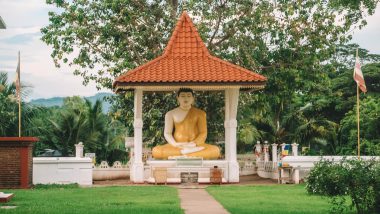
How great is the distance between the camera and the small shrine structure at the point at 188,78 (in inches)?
915

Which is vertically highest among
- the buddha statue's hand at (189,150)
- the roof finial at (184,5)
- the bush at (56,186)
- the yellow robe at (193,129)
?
the roof finial at (184,5)

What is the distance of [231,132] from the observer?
24.5m

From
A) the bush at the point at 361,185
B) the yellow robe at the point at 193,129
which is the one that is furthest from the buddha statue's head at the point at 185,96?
the bush at the point at 361,185

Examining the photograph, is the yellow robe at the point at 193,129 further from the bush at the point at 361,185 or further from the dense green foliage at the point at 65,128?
the dense green foliage at the point at 65,128

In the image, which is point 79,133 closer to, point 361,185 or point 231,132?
point 231,132

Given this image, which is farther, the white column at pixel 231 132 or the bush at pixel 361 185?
the white column at pixel 231 132

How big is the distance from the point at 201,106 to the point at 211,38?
9.94 ft

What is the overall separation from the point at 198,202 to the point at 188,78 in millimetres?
7489

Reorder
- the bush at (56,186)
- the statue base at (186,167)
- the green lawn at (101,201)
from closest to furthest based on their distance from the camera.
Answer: the green lawn at (101,201) → the bush at (56,186) → the statue base at (186,167)

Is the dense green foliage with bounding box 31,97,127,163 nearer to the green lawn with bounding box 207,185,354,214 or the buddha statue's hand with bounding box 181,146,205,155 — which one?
the buddha statue's hand with bounding box 181,146,205,155

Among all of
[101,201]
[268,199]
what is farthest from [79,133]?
[268,199]

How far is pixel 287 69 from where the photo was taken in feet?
93.0

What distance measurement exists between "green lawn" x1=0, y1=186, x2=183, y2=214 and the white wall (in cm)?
187

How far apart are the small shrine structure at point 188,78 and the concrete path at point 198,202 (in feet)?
13.2
